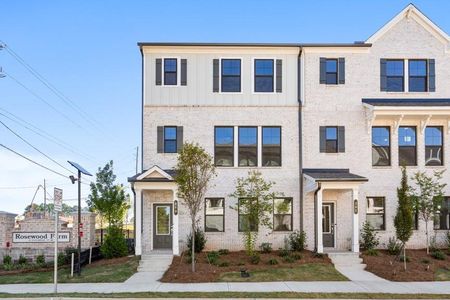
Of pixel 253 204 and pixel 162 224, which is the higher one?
pixel 253 204

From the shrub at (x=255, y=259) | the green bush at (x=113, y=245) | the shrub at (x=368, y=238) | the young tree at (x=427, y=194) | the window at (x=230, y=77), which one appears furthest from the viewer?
the window at (x=230, y=77)

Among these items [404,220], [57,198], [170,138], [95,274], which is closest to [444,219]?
[404,220]

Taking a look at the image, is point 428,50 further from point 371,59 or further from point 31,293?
point 31,293

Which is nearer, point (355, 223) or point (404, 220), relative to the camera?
point (404, 220)

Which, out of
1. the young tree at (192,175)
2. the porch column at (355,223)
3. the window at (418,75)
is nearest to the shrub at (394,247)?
the porch column at (355,223)

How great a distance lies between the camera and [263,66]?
2408 cm

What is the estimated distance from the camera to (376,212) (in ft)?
78.5

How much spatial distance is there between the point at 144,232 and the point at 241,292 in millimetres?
9685

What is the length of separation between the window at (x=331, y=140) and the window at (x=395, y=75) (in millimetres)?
3486

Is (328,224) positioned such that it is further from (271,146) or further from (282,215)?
(271,146)

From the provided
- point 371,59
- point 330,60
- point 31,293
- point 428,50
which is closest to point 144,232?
point 31,293

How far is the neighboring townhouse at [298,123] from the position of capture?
2356 cm

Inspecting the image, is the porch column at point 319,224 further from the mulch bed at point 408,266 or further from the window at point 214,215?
the window at point 214,215

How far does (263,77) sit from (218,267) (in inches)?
376
